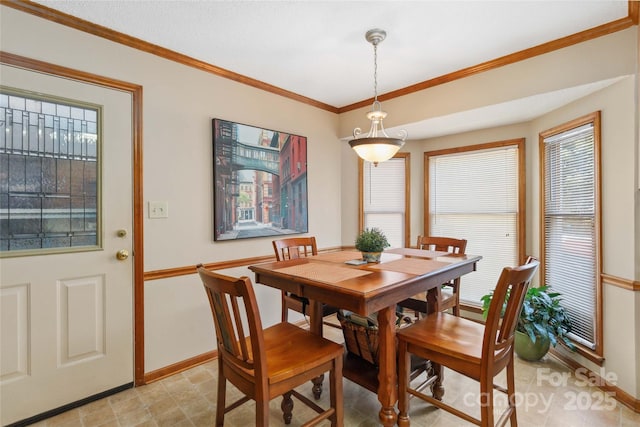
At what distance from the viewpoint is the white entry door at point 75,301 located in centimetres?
180

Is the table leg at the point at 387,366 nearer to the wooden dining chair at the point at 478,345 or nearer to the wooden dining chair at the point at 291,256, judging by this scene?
the wooden dining chair at the point at 478,345

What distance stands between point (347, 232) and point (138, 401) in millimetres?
2531

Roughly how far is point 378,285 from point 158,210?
172cm

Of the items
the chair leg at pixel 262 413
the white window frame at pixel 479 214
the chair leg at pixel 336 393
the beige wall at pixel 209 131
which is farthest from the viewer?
the white window frame at pixel 479 214

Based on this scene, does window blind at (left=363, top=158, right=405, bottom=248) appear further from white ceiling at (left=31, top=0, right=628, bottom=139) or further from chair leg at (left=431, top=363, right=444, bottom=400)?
chair leg at (left=431, top=363, right=444, bottom=400)

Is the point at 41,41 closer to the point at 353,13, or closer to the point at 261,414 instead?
the point at 353,13

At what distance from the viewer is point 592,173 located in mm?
2365

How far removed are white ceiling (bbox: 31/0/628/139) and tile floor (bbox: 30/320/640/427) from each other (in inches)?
83.5

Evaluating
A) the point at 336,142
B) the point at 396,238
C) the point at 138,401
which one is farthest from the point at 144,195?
the point at 396,238

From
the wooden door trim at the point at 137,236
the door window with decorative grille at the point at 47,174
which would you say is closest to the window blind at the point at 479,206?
the wooden door trim at the point at 137,236

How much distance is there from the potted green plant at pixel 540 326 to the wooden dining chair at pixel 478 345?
38.8 inches

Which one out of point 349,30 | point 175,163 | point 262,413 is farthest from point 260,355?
point 349,30

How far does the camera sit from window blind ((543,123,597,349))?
7.84 ft

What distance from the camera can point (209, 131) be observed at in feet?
8.54
